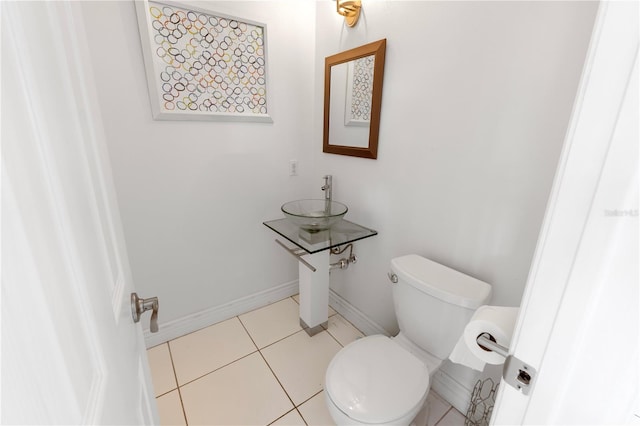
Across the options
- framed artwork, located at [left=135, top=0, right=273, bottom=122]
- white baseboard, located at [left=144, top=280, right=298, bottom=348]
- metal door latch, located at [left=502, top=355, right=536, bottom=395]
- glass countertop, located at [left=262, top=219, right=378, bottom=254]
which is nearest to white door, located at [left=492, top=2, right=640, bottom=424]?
metal door latch, located at [left=502, top=355, right=536, bottom=395]

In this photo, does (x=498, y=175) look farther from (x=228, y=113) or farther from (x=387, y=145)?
(x=228, y=113)

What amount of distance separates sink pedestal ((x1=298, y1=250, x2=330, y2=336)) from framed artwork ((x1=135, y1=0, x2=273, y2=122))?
990mm

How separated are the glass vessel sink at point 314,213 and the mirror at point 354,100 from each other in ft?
1.18

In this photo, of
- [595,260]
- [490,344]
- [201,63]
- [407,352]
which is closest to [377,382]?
[407,352]

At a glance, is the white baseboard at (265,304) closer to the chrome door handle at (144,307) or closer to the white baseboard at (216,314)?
the white baseboard at (216,314)

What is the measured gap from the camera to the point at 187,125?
60.8 inches

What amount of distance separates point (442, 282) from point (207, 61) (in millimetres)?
1626

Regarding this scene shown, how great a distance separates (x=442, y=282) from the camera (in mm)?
1152

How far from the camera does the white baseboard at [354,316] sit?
1.78 m

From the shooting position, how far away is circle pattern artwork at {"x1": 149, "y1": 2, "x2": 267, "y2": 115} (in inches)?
54.6

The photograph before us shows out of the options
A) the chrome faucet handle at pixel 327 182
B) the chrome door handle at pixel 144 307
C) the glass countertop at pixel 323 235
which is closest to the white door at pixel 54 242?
the chrome door handle at pixel 144 307

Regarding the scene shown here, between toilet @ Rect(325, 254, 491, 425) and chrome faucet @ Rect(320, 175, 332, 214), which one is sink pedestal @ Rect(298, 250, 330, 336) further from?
toilet @ Rect(325, 254, 491, 425)

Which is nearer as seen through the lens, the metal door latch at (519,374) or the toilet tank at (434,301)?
the metal door latch at (519,374)

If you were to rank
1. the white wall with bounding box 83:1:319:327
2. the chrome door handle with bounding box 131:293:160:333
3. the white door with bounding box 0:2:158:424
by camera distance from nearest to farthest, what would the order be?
the white door with bounding box 0:2:158:424 < the chrome door handle with bounding box 131:293:160:333 < the white wall with bounding box 83:1:319:327
